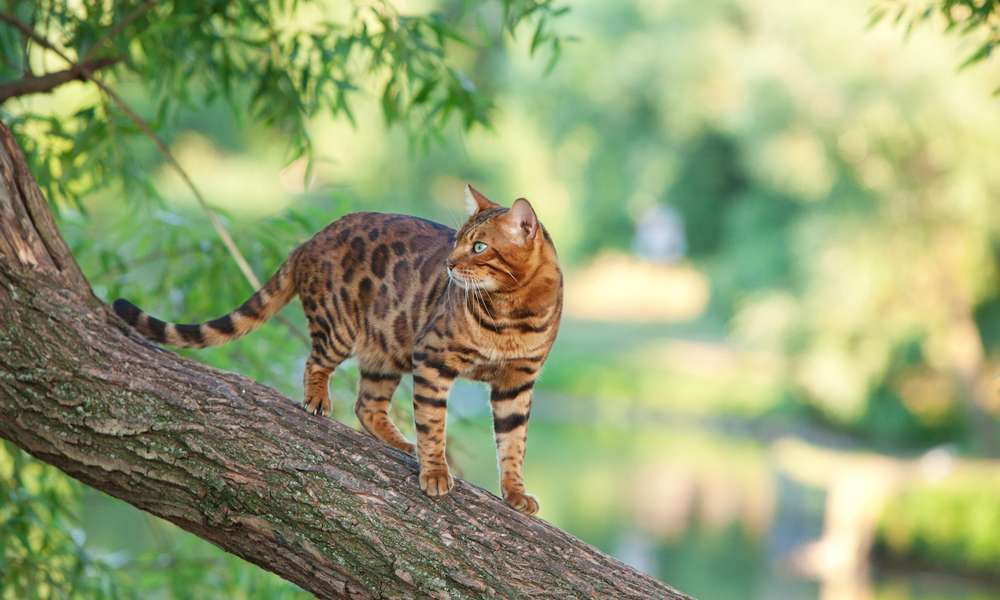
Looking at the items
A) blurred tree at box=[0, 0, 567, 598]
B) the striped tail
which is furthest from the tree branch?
the striped tail

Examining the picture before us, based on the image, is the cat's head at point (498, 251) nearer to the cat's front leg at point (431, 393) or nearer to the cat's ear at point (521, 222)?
the cat's ear at point (521, 222)

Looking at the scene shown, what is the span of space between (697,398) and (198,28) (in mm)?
20552

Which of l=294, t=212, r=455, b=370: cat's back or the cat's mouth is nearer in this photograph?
the cat's mouth

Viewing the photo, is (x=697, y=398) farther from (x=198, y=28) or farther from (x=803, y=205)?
(x=198, y=28)

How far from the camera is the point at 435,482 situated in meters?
2.93

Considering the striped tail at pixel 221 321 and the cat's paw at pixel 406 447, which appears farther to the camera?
the cat's paw at pixel 406 447

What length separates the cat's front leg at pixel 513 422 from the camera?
3.21 m

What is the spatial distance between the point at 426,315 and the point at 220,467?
0.77 metres

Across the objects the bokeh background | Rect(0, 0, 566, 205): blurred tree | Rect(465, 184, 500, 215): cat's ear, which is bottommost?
Rect(465, 184, 500, 215): cat's ear

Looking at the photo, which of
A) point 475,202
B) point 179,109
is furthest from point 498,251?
point 179,109

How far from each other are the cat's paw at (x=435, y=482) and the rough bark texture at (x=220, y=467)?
0.09 feet

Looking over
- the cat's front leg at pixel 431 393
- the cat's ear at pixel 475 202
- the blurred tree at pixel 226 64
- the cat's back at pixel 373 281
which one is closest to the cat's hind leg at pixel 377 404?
the cat's back at pixel 373 281

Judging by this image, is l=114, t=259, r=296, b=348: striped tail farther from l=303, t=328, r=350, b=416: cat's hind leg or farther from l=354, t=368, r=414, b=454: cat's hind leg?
l=354, t=368, r=414, b=454: cat's hind leg

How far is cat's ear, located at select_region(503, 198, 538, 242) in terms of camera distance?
304 centimetres
